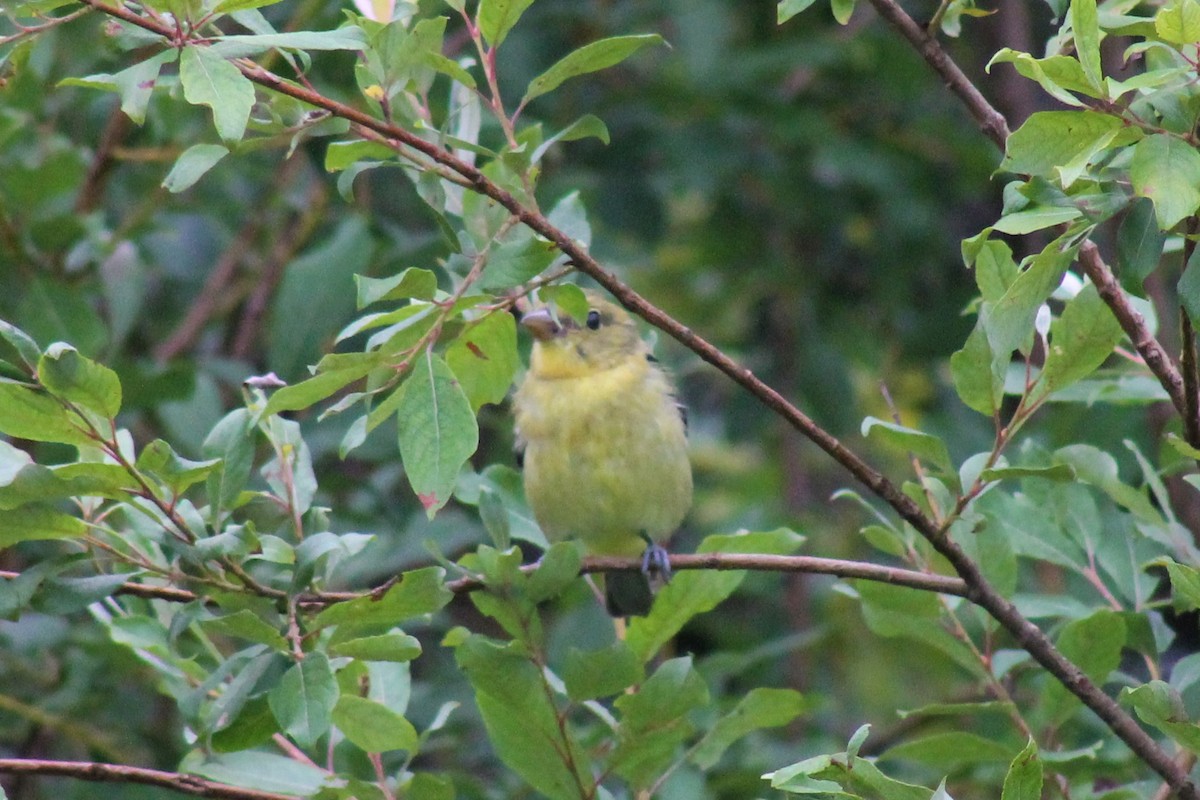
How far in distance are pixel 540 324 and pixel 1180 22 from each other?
2.50 m

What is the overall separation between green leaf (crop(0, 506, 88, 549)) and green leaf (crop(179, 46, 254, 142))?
664mm

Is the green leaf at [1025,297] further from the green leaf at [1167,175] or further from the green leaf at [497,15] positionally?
the green leaf at [497,15]

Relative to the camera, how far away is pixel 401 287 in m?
2.12

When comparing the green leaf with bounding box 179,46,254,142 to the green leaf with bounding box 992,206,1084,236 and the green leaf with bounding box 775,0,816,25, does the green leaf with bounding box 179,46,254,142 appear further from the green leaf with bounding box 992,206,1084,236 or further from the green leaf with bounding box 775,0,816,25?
the green leaf with bounding box 992,206,1084,236

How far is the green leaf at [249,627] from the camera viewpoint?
216cm

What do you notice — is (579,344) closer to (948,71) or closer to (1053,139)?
(948,71)

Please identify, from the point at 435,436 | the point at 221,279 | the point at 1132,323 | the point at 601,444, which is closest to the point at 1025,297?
the point at 1132,323

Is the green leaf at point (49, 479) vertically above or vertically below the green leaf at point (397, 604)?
above

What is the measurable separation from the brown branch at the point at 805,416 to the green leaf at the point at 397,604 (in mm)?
540

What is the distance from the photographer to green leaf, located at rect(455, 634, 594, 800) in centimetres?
251

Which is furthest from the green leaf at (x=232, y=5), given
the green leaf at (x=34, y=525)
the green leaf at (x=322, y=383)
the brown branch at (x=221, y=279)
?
the brown branch at (x=221, y=279)

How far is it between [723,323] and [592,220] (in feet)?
3.70

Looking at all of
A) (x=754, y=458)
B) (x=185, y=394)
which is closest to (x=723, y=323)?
(x=754, y=458)

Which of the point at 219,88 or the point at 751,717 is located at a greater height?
the point at 219,88
